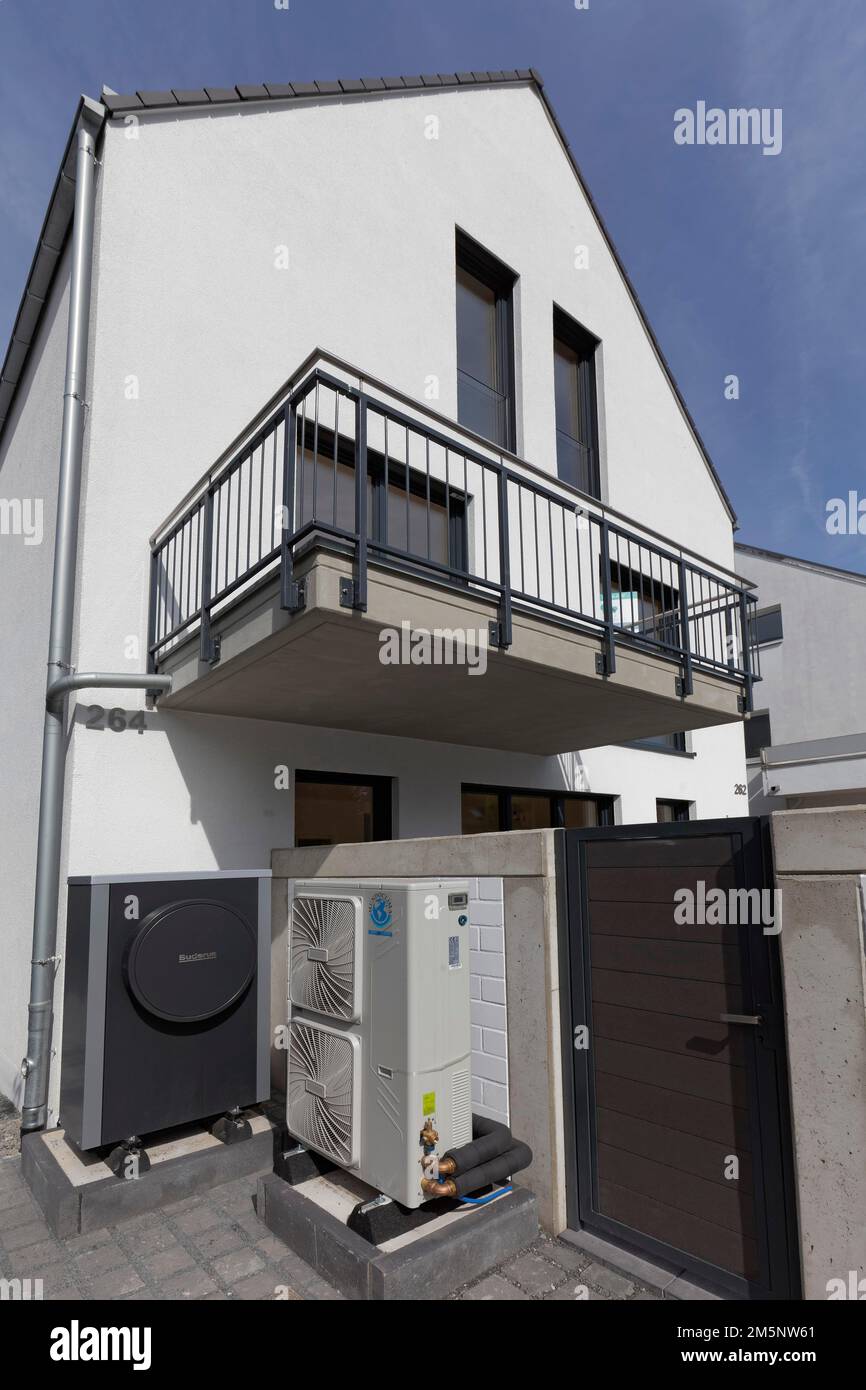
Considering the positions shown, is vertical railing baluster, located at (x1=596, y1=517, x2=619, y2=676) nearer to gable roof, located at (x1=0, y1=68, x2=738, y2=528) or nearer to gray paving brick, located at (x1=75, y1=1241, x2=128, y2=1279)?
gray paving brick, located at (x1=75, y1=1241, x2=128, y2=1279)

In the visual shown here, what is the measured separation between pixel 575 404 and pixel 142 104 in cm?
559

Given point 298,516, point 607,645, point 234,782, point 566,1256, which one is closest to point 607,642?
point 607,645

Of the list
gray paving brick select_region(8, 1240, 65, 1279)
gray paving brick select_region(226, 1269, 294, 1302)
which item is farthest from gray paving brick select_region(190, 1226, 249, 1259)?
gray paving brick select_region(8, 1240, 65, 1279)

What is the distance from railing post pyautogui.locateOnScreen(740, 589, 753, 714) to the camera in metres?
6.66

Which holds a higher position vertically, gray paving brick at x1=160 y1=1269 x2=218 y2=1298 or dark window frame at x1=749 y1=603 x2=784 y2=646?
dark window frame at x1=749 y1=603 x2=784 y2=646

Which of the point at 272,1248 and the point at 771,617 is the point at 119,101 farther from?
the point at 771,617

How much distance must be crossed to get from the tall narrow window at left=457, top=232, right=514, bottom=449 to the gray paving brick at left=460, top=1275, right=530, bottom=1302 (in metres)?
6.94

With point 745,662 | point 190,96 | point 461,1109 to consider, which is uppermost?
point 190,96

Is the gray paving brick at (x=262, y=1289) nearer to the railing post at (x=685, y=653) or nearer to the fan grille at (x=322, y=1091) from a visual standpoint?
the fan grille at (x=322, y=1091)

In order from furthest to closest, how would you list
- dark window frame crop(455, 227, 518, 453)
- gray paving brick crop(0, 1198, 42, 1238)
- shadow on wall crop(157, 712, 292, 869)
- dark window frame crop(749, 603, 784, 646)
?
dark window frame crop(749, 603, 784, 646), dark window frame crop(455, 227, 518, 453), shadow on wall crop(157, 712, 292, 869), gray paving brick crop(0, 1198, 42, 1238)

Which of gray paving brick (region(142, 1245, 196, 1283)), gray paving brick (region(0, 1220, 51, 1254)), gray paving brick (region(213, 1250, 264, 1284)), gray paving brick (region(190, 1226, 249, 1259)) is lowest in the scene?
gray paving brick (region(0, 1220, 51, 1254))

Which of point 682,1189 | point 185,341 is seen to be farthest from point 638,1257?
point 185,341

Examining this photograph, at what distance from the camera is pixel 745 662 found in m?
6.70

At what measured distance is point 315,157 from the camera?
6.68 metres
